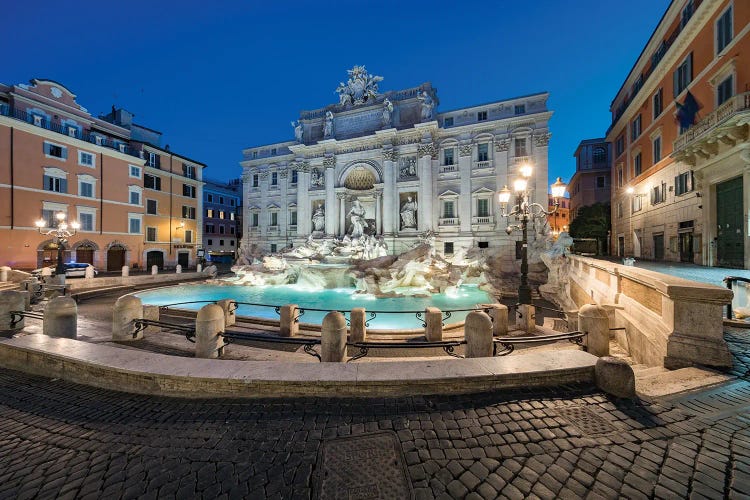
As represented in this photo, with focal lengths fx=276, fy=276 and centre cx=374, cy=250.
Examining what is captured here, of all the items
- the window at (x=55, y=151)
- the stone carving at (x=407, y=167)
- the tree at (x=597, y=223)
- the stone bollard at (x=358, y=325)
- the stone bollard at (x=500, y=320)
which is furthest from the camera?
the tree at (x=597, y=223)

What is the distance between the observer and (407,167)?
27812mm

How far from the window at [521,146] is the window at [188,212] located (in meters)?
37.6

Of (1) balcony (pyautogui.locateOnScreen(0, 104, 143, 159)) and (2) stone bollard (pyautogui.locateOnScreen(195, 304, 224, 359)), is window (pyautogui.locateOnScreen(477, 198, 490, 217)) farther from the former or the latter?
(1) balcony (pyautogui.locateOnScreen(0, 104, 143, 159))

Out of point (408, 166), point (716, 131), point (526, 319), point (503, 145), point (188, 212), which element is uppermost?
point (503, 145)

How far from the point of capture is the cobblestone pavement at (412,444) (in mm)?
2275

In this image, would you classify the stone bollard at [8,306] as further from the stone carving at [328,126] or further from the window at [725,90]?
the stone carving at [328,126]

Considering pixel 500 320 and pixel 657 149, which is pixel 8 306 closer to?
pixel 500 320

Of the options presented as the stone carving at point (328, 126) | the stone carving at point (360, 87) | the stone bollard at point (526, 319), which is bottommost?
the stone bollard at point (526, 319)

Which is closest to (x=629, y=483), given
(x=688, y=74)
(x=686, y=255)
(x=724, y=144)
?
(x=724, y=144)

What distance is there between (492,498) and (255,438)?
7.54 feet

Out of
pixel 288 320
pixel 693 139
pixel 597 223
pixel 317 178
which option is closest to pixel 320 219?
pixel 317 178

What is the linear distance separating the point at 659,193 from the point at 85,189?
45139mm

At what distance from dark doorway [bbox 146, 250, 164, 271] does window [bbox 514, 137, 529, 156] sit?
126ft

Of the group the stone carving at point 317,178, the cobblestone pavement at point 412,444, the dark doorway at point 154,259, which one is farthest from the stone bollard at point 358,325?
the dark doorway at point 154,259
